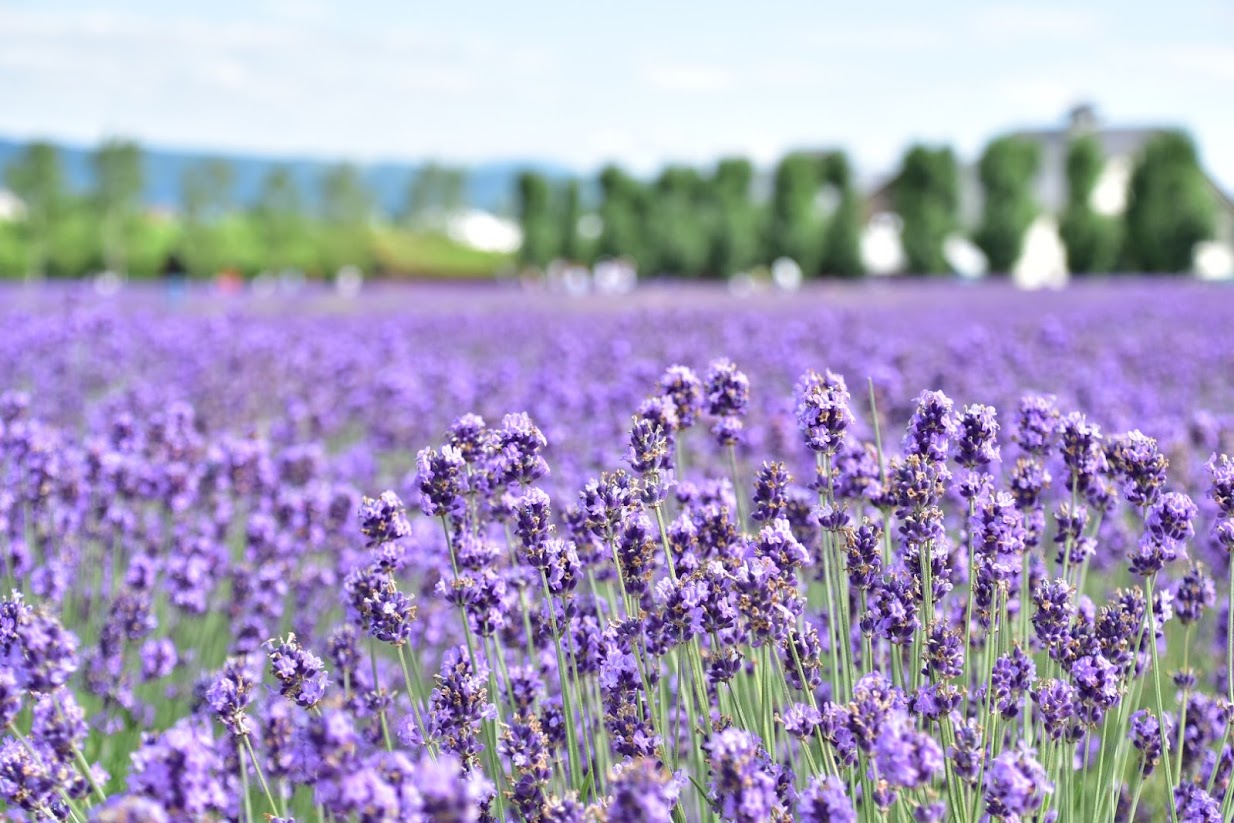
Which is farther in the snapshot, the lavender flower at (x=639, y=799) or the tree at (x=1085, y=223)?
the tree at (x=1085, y=223)

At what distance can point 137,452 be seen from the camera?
3.95 metres

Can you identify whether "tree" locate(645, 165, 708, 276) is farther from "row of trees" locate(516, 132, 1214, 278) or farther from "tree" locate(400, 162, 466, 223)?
"tree" locate(400, 162, 466, 223)

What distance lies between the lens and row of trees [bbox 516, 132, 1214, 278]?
33000 mm

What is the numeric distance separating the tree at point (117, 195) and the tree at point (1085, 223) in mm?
31953

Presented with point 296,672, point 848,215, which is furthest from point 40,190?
point 296,672

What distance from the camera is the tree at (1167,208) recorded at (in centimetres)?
3219

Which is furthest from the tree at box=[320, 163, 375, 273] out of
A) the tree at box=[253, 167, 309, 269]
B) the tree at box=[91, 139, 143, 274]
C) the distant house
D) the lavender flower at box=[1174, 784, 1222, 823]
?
the lavender flower at box=[1174, 784, 1222, 823]

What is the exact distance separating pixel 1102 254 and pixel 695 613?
35.4 meters

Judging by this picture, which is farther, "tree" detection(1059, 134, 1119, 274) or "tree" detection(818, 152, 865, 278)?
"tree" detection(818, 152, 865, 278)

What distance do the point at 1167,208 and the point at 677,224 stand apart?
47.7ft

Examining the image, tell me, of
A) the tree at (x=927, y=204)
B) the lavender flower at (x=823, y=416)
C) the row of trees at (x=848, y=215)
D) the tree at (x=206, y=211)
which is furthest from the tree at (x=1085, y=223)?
the lavender flower at (x=823, y=416)

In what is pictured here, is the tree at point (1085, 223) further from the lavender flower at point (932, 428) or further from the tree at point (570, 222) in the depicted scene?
the lavender flower at point (932, 428)

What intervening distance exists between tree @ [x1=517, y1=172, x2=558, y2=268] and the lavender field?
36174 millimetres

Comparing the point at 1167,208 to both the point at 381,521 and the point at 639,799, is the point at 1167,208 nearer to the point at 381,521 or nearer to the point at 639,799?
the point at 381,521
